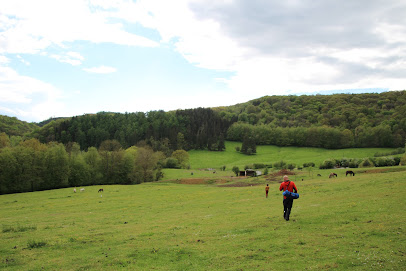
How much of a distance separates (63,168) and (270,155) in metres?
110

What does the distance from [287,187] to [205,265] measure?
8310 mm

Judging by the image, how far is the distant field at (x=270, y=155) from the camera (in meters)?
135

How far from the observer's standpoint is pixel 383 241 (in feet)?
38.9

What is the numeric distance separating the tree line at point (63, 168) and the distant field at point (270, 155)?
1795 inches

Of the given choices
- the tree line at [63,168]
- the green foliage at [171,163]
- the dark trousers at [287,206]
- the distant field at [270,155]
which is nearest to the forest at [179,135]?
the tree line at [63,168]

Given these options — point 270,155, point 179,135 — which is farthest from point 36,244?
point 179,135

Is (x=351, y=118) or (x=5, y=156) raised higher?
(x=351, y=118)

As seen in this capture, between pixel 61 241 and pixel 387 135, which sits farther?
pixel 387 135

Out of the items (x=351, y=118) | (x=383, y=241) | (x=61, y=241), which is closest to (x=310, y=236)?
(x=383, y=241)

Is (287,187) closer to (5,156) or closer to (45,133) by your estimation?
(5,156)

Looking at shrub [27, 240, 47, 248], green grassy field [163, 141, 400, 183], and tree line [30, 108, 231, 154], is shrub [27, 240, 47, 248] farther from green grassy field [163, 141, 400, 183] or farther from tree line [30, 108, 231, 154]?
tree line [30, 108, 231, 154]

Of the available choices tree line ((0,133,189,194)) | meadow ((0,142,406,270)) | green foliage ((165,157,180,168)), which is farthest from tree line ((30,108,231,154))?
meadow ((0,142,406,270))

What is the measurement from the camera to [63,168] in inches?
3081

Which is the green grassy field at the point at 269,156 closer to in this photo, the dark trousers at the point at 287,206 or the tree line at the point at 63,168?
the tree line at the point at 63,168
